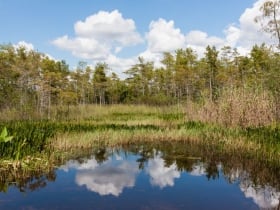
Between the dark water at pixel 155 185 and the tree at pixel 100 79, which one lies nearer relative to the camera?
the dark water at pixel 155 185

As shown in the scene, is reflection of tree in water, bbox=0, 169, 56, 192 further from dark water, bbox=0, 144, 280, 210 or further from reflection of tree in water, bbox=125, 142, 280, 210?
reflection of tree in water, bbox=125, 142, 280, 210

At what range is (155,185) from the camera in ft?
20.6

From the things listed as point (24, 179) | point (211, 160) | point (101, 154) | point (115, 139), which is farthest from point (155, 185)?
point (115, 139)

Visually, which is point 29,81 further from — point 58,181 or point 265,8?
point 58,181

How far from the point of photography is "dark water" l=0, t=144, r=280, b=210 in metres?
5.06

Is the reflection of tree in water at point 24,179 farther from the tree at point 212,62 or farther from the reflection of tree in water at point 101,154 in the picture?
the tree at point 212,62

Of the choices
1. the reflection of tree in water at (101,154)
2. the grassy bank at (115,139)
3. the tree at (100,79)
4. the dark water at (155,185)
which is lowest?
the dark water at (155,185)

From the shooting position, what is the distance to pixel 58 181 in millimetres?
6480

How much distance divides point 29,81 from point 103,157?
1757cm

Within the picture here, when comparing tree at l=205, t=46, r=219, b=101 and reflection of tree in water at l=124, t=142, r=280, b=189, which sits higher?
tree at l=205, t=46, r=219, b=101

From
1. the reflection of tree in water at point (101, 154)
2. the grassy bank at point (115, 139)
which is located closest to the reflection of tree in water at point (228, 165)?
the grassy bank at point (115, 139)

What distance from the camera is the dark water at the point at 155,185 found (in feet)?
16.6

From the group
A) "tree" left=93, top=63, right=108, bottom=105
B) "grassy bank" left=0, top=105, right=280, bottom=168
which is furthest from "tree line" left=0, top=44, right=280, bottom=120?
"grassy bank" left=0, top=105, right=280, bottom=168

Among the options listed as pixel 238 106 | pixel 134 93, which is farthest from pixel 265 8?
pixel 134 93
